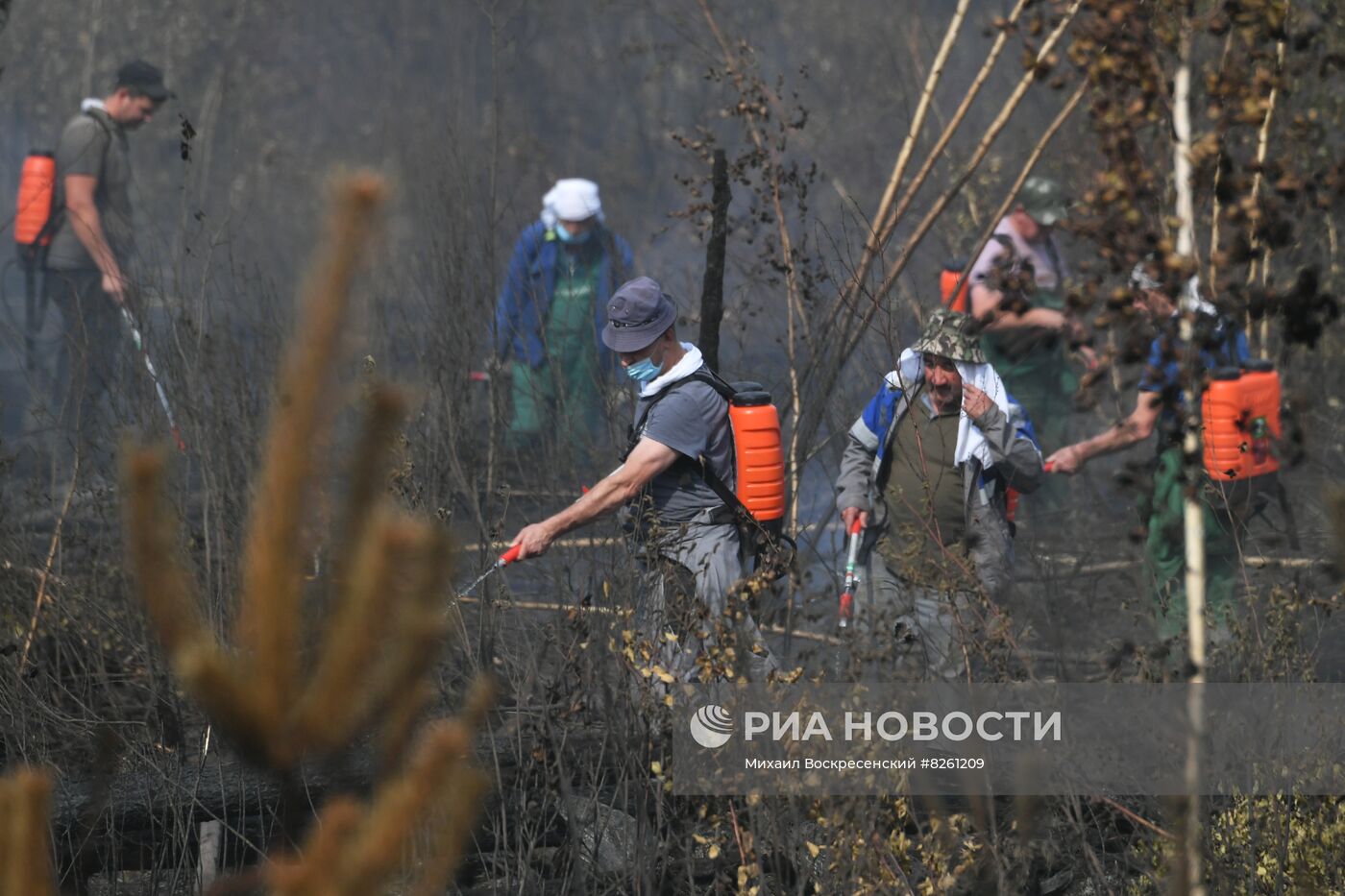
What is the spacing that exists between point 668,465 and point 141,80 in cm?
405

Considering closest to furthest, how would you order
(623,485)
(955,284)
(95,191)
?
(623,485), (955,284), (95,191)

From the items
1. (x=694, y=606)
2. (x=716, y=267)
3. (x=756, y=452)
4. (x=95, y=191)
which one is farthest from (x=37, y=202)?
(x=694, y=606)

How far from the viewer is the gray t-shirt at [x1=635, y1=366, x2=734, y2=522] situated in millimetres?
4699

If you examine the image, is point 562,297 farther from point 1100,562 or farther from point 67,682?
point 67,682

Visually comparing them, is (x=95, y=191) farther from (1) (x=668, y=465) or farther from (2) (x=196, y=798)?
(2) (x=196, y=798)

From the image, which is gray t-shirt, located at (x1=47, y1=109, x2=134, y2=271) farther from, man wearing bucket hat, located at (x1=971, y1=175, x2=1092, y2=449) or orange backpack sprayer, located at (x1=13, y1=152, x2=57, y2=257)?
man wearing bucket hat, located at (x1=971, y1=175, x2=1092, y2=449)

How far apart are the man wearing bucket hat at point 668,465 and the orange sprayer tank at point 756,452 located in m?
0.08

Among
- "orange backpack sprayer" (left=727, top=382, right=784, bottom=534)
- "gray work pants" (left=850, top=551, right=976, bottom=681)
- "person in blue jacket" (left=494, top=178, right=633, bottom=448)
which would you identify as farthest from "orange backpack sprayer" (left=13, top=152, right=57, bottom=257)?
"gray work pants" (left=850, top=551, right=976, bottom=681)

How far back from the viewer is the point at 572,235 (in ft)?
27.3

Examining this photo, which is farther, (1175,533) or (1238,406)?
(1238,406)

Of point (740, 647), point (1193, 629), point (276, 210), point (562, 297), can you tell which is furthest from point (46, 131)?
point (1193, 629)

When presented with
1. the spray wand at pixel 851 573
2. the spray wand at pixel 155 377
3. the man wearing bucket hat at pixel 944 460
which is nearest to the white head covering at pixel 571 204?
the spray wand at pixel 155 377

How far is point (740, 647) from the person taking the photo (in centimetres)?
367
